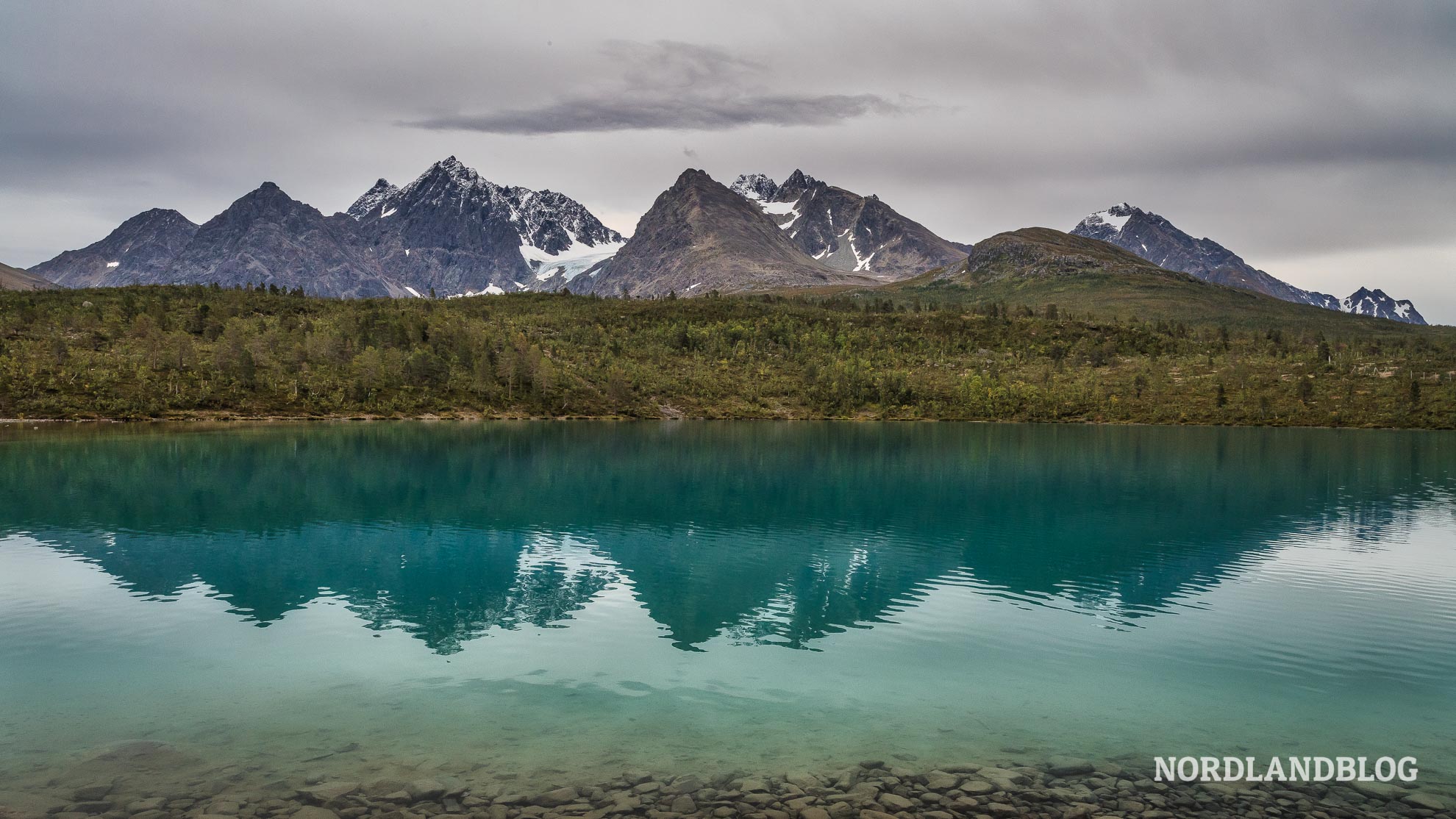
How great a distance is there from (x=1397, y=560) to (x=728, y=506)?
37.0 metres

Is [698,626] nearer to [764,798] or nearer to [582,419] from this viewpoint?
[764,798]

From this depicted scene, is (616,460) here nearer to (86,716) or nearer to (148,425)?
(86,716)

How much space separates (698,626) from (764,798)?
43.3 feet

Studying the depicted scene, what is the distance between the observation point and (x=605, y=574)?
122 feet

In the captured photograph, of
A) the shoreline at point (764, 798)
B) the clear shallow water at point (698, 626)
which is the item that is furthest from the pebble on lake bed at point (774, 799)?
the clear shallow water at point (698, 626)

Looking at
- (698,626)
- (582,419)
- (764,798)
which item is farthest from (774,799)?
(582,419)

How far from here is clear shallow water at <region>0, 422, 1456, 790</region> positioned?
1942 centimetres

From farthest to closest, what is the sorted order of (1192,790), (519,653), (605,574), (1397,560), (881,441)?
1. (881,441)
2. (1397,560)
3. (605,574)
4. (519,653)
5. (1192,790)

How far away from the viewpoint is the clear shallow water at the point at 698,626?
19.4 metres

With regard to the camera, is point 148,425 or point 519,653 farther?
point 148,425

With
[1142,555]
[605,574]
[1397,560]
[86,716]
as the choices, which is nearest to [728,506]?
[605,574]

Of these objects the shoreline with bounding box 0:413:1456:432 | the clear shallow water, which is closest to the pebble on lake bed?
the clear shallow water

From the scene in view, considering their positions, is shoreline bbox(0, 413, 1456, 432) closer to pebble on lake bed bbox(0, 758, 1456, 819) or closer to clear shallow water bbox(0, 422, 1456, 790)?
clear shallow water bbox(0, 422, 1456, 790)

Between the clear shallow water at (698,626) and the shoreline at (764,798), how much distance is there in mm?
739
